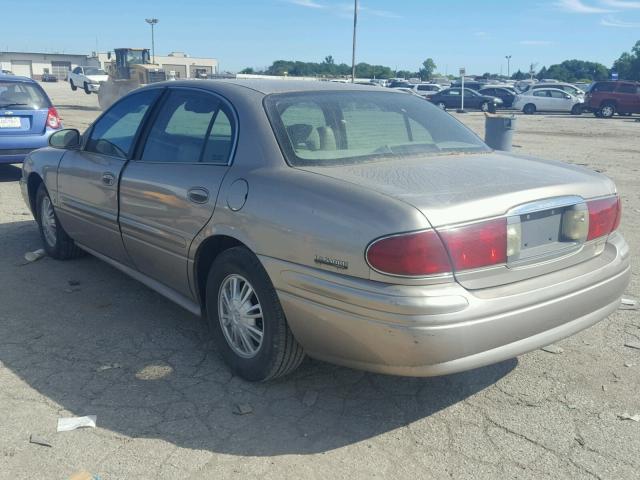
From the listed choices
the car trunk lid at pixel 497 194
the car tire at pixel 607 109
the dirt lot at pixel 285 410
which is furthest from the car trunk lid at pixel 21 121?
the car tire at pixel 607 109

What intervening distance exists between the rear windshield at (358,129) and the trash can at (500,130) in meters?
6.67

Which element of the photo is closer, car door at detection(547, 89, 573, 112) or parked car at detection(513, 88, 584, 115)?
parked car at detection(513, 88, 584, 115)

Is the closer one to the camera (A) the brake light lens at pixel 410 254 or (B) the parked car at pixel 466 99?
(A) the brake light lens at pixel 410 254

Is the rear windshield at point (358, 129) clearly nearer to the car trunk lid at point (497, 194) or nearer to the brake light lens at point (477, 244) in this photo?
the car trunk lid at point (497, 194)

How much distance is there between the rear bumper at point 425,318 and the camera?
267cm

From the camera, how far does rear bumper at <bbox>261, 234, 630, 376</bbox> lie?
267cm

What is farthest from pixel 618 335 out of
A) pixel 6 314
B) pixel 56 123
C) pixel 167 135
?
pixel 56 123

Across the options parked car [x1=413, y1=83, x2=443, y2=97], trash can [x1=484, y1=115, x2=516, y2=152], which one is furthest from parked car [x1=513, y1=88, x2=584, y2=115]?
trash can [x1=484, y1=115, x2=516, y2=152]

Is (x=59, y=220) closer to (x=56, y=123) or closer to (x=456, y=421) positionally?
(x=456, y=421)

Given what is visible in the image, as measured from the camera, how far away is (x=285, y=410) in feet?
10.8

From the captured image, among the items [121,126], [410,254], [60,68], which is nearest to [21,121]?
[121,126]

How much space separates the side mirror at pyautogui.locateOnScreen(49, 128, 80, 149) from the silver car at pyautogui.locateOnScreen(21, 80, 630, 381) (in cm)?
80

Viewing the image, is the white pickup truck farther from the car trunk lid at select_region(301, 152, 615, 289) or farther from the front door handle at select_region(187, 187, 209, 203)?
the car trunk lid at select_region(301, 152, 615, 289)

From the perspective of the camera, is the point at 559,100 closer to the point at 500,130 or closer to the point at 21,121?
the point at 500,130
